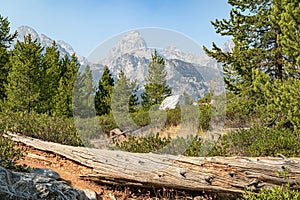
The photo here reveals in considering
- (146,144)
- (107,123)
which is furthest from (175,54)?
(107,123)

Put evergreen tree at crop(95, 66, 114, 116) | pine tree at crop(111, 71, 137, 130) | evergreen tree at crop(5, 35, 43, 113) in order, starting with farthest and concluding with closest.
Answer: evergreen tree at crop(5, 35, 43, 113), evergreen tree at crop(95, 66, 114, 116), pine tree at crop(111, 71, 137, 130)

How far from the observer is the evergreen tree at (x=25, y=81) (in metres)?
14.9

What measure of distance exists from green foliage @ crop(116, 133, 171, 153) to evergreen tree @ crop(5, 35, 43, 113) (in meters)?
9.16

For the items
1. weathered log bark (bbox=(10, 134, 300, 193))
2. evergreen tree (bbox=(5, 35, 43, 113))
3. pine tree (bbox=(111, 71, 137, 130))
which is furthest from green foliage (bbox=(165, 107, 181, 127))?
evergreen tree (bbox=(5, 35, 43, 113))

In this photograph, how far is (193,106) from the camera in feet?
22.4

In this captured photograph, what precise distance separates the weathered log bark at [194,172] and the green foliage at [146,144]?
4.06 feet

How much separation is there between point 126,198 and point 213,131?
4.43 metres

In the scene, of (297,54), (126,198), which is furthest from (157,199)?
(297,54)

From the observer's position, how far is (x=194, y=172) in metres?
5.50

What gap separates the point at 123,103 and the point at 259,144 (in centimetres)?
346

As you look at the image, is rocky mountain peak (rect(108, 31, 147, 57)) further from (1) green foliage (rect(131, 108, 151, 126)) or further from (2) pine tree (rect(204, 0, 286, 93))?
(2) pine tree (rect(204, 0, 286, 93))

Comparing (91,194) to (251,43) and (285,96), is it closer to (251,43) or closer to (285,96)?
(285,96)

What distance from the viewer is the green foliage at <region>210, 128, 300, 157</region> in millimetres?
6742

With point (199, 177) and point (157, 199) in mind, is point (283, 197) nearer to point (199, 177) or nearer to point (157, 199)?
point (199, 177)
